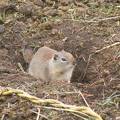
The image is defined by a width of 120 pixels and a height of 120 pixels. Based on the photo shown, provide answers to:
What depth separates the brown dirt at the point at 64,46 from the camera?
4320 mm

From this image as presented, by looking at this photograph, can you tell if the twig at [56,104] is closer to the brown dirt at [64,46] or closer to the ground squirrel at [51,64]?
the brown dirt at [64,46]

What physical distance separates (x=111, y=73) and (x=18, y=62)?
4.41ft

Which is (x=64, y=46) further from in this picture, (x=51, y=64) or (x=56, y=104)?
(x=56, y=104)

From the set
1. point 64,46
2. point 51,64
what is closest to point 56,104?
point 51,64

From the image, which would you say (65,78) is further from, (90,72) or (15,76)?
(15,76)

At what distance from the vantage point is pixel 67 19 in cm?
665

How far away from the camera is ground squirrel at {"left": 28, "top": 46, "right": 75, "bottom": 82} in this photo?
569cm

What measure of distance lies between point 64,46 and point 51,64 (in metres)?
0.43

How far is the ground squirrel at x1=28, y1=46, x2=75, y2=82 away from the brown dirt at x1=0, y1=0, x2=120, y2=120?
21 cm

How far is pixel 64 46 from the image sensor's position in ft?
20.5

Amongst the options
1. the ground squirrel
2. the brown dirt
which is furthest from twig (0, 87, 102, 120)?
the ground squirrel

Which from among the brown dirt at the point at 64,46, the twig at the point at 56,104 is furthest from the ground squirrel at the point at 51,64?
the twig at the point at 56,104

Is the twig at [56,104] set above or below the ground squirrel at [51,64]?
above

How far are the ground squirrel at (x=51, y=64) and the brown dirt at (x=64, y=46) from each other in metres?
0.21
